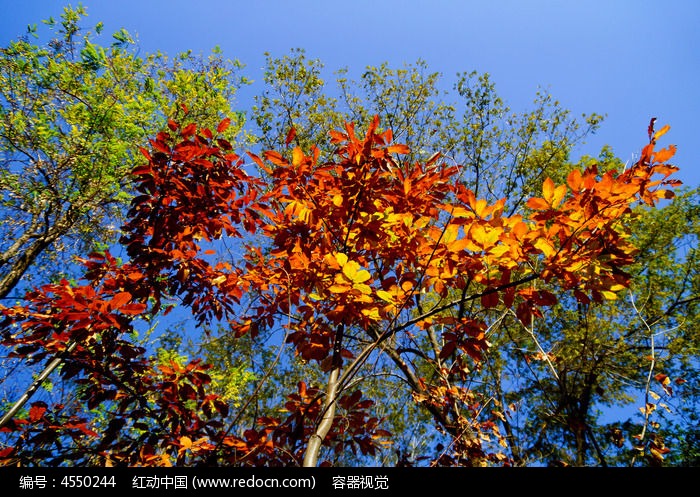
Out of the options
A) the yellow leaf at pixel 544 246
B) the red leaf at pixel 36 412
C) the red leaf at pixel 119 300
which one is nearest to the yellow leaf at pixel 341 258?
the yellow leaf at pixel 544 246

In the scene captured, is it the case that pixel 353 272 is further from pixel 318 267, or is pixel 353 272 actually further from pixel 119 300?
pixel 119 300

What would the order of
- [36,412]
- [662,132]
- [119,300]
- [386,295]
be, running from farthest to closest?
[36,412] < [119,300] < [386,295] < [662,132]

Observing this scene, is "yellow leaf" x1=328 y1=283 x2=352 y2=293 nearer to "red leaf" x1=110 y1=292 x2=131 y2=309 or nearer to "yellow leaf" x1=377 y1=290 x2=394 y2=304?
"yellow leaf" x1=377 y1=290 x2=394 y2=304

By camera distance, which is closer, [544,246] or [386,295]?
[544,246]

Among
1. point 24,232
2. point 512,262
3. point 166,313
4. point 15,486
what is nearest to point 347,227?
point 512,262

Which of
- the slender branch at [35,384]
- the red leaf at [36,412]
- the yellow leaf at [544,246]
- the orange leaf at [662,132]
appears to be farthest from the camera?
the red leaf at [36,412]

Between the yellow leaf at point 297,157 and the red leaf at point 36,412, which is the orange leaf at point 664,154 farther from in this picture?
the red leaf at point 36,412

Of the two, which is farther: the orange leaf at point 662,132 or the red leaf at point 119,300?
the red leaf at point 119,300

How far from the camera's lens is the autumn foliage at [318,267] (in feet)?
4.71

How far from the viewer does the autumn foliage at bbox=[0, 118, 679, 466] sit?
4.71ft

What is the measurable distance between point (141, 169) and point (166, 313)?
102cm

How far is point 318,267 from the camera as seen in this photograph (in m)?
1.75

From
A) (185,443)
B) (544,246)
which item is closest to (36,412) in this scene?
(185,443)

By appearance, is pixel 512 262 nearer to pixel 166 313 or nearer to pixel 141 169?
pixel 141 169
